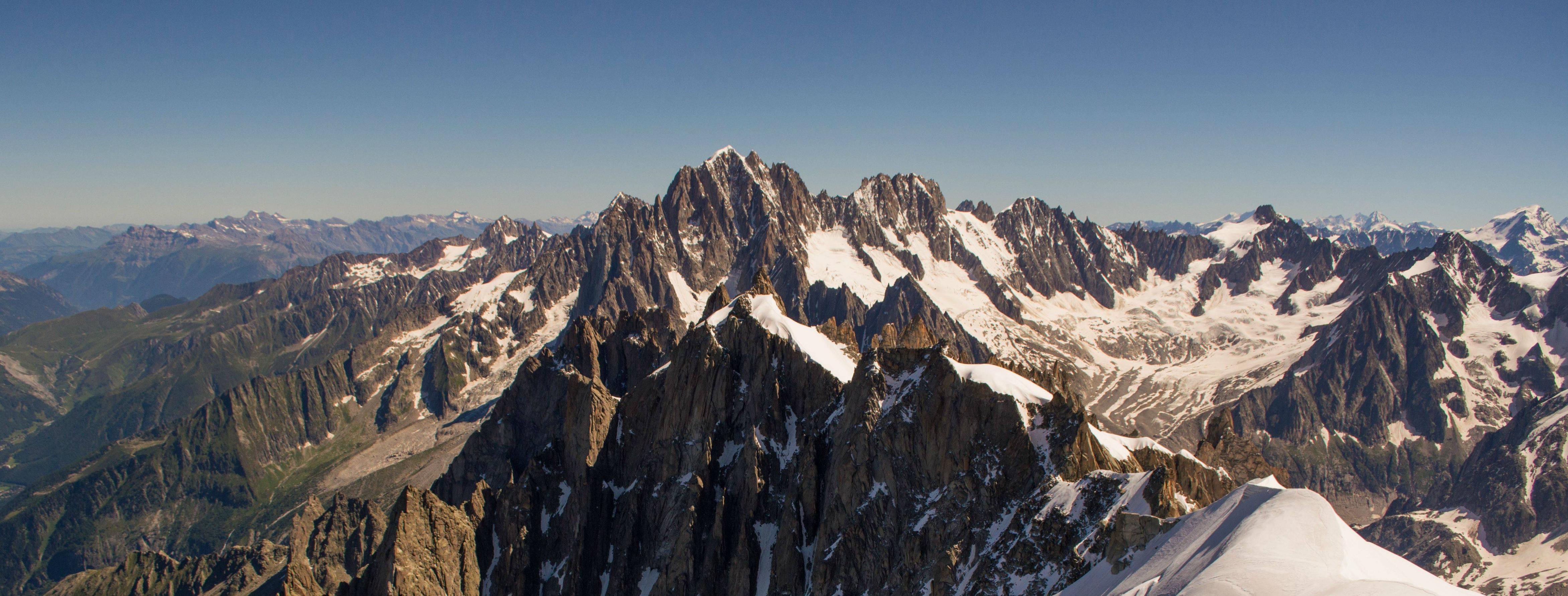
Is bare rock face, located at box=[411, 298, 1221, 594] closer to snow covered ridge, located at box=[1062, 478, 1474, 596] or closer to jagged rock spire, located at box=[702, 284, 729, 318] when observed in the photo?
snow covered ridge, located at box=[1062, 478, 1474, 596]

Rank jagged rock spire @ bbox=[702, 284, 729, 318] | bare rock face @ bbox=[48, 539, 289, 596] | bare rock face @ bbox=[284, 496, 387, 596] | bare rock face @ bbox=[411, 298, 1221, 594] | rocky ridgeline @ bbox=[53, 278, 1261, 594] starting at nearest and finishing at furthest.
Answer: rocky ridgeline @ bbox=[53, 278, 1261, 594], bare rock face @ bbox=[411, 298, 1221, 594], bare rock face @ bbox=[284, 496, 387, 596], jagged rock spire @ bbox=[702, 284, 729, 318], bare rock face @ bbox=[48, 539, 289, 596]

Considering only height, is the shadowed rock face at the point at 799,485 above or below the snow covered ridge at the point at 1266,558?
below

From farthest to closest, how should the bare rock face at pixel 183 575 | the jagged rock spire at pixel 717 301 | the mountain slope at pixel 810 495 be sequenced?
the bare rock face at pixel 183 575, the jagged rock spire at pixel 717 301, the mountain slope at pixel 810 495

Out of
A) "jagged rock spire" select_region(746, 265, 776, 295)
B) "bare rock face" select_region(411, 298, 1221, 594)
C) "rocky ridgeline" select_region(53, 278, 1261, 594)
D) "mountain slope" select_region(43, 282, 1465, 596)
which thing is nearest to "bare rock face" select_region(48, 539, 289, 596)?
"rocky ridgeline" select_region(53, 278, 1261, 594)

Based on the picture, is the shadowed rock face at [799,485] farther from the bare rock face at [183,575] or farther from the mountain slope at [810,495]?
the bare rock face at [183,575]

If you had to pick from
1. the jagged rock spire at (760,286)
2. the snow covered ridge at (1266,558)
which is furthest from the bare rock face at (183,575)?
the snow covered ridge at (1266,558)

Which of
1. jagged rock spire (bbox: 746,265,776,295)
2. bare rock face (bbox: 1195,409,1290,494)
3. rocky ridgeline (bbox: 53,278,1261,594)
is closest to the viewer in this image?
rocky ridgeline (bbox: 53,278,1261,594)
